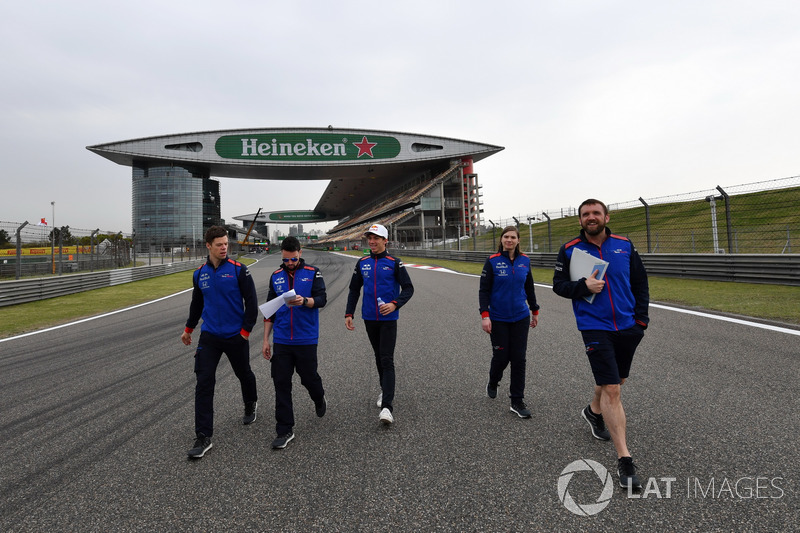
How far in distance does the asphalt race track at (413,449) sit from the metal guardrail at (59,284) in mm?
7479

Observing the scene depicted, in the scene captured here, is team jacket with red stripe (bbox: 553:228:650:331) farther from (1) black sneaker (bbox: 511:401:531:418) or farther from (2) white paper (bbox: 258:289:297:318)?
(2) white paper (bbox: 258:289:297:318)

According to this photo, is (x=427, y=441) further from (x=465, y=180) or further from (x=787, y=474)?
(x=465, y=180)

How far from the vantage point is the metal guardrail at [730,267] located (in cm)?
894

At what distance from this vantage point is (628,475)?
2227mm

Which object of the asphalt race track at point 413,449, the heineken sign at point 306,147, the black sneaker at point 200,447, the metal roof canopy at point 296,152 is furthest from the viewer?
the heineken sign at point 306,147

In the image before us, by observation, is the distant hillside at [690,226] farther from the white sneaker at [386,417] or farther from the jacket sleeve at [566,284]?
the white sneaker at [386,417]

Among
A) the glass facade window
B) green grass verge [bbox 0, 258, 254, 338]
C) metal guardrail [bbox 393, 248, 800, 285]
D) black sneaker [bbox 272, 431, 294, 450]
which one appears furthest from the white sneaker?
the glass facade window

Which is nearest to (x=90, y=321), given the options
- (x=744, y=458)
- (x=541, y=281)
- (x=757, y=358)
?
(x=744, y=458)

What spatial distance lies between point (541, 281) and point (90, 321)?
41.1ft

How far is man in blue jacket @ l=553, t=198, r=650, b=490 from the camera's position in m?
2.52

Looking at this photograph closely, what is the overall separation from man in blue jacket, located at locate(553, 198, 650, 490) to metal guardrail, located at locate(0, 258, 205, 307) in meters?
13.6

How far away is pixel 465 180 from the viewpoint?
189 feet

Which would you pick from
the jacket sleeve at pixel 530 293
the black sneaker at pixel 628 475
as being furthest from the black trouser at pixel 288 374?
the black sneaker at pixel 628 475

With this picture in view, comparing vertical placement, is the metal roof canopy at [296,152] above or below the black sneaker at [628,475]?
above
